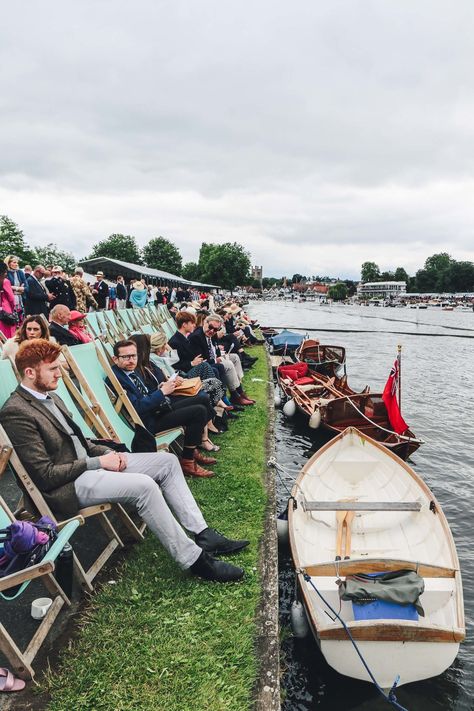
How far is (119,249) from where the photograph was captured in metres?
111

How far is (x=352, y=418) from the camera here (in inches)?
435

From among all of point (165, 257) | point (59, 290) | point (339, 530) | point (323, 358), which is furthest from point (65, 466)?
point (165, 257)

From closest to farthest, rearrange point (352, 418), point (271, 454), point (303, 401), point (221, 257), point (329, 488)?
point (329, 488)
point (271, 454)
point (352, 418)
point (303, 401)
point (221, 257)

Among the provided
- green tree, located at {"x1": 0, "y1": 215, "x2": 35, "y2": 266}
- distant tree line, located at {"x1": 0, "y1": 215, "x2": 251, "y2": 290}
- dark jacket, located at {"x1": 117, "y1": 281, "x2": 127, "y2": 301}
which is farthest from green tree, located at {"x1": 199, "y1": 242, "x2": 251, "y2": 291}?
dark jacket, located at {"x1": 117, "y1": 281, "x2": 127, "y2": 301}

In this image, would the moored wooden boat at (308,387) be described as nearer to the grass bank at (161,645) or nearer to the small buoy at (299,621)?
the small buoy at (299,621)

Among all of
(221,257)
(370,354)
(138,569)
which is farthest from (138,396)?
(221,257)

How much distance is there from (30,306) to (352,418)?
7.94m

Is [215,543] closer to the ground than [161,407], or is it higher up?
closer to the ground

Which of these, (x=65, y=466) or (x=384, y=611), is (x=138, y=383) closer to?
(x=65, y=466)

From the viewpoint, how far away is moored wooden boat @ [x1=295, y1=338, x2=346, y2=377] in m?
15.7

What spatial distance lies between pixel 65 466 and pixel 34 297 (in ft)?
26.5

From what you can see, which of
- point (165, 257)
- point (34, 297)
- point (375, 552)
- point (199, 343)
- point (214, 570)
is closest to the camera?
point (214, 570)

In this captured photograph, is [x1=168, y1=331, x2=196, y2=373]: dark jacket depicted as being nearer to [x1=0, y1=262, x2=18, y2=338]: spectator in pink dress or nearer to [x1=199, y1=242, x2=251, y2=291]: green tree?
[x1=0, y1=262, x2=18, y2=338]: spectator in pink dress

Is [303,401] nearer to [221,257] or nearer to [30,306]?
[30,306]
